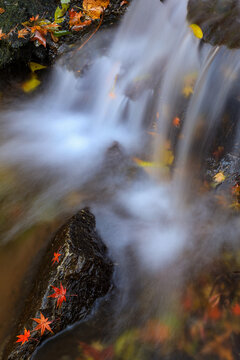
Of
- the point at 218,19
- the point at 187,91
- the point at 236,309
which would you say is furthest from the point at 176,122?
the point at 236,309

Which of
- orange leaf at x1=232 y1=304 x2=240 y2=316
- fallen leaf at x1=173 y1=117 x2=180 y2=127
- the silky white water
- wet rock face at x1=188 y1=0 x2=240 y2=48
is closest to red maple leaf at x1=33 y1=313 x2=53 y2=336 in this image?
the silky white water

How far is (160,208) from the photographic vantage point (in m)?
3.85

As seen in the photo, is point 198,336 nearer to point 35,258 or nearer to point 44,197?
point 35,258

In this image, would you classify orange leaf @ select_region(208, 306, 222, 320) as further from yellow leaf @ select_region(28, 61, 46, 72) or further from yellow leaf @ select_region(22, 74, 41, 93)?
yellow leaf @ select_region(28, 61, 46, 72)

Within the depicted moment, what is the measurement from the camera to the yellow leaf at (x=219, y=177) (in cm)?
398

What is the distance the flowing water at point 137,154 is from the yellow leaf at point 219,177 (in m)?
0.04

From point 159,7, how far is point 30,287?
519 centimetres

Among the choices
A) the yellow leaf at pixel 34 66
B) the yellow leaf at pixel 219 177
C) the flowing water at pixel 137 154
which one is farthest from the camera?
the yellow leaf at pixel 34 66

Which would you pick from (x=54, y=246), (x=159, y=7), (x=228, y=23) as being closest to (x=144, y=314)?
(x=54, y=246)

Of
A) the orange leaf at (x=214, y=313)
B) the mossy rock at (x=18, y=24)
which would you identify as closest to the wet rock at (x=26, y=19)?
the mossy rock at (x=18, y=24)

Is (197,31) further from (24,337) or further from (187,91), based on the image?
(24,337)

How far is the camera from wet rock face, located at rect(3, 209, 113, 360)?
245 cm

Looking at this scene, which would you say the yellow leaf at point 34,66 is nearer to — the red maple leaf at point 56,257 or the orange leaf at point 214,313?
the red maple leaf at point 56,257

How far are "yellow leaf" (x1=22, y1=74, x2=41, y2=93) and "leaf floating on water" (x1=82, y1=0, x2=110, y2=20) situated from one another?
1.57m
